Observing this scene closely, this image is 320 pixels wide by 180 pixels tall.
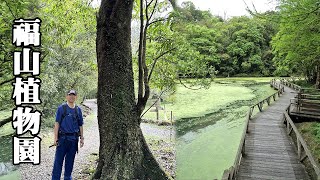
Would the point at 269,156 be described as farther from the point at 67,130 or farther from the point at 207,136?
the point at 67,130

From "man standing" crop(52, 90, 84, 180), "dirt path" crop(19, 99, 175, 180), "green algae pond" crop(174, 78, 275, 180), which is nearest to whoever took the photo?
"man standing" crop(52, 90, 84, 180)

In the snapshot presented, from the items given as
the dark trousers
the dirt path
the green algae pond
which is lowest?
the dirt path

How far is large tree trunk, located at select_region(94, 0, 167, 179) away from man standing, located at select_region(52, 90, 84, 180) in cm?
34

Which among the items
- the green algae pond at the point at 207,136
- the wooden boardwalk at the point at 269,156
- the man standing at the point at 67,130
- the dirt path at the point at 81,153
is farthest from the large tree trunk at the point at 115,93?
the green algae pond at the point at 207,136

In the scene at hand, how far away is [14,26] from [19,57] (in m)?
0.47

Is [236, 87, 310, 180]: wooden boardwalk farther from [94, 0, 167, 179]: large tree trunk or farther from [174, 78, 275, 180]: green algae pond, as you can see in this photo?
[94, 0, 167, 179]: large tree trunk

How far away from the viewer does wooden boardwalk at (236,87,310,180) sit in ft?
21.4

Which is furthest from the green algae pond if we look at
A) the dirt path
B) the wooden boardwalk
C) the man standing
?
the man standing

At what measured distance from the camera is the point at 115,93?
4207mm

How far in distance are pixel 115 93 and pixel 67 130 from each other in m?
0.82

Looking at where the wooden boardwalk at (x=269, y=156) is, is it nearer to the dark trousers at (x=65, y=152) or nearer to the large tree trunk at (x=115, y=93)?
the large tree trunk at (x=115, y=93)

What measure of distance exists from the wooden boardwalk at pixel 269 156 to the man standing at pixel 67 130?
360cm

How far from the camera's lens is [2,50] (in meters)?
4.79

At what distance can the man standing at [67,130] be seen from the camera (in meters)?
4.15
